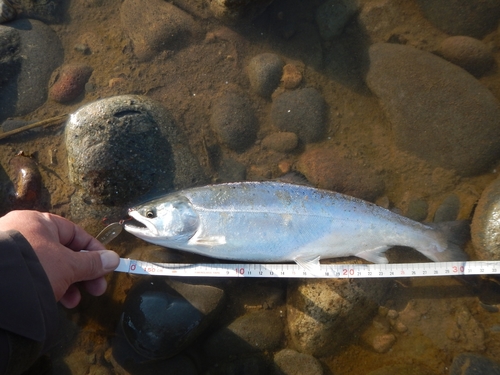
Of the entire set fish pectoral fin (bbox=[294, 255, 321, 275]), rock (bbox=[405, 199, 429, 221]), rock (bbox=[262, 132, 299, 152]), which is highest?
rock (bbox=[262, 132, 299, 152])

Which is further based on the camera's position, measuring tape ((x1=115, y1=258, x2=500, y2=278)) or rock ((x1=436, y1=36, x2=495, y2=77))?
rock ((x1=436, y1=36, x2=495, y2=77))

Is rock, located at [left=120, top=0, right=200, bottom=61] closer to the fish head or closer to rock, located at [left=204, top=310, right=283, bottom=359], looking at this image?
the fish head

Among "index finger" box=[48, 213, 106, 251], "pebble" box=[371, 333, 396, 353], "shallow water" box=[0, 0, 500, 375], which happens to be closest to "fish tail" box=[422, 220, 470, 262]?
"shallow water" box=[0, 0, 500, 375]

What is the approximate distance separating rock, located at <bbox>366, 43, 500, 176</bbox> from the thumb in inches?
162

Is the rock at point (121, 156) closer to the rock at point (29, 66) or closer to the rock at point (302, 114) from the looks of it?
the rock at point (29, 66)

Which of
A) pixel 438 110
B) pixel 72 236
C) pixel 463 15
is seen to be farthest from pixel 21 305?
pixel 463 15

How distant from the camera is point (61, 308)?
4215 millimetres

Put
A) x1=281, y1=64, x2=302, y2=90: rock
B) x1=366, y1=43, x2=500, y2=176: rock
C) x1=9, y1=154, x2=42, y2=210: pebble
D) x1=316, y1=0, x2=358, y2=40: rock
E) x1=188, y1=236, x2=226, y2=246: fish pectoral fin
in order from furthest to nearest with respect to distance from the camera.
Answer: x1=316, y1=0, x2=358, y2=40: rock < x1=281, y1=64, x2=302, y2=90: rock < x1=366, y1=43, x2=500, y2=176: rock < x1=9, y1=154, x2=42, y2=210: pebble < x1=188, y1=236, x2=226, y2=246: fish pectoral fin

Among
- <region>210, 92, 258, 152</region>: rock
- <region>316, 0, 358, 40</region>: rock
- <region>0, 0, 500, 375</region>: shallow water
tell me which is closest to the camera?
<region>0, 0, 500, 375</region>: shallow water

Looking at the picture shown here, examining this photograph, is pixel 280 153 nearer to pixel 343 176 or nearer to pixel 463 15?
pixel 343 176

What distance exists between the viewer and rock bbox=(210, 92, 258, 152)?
189 inches

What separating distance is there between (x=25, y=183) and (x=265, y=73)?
3.67 meters

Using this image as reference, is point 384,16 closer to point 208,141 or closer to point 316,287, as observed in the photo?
point 208,141

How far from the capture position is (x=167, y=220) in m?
3.87
